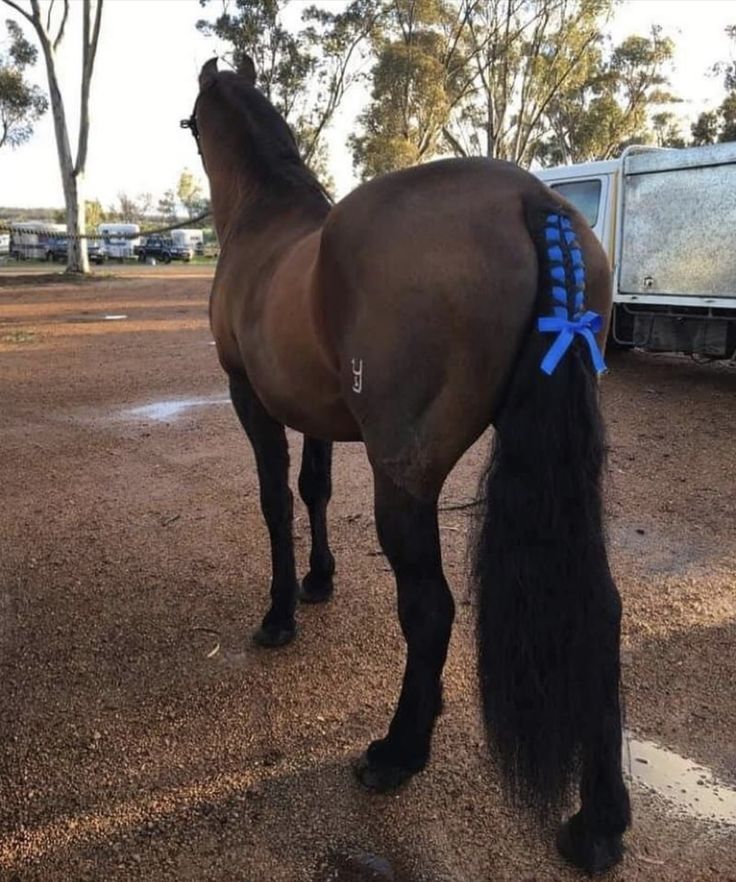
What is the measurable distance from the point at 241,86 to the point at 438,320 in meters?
2.20

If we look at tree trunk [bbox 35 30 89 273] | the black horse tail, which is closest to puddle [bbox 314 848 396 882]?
the black horse tail

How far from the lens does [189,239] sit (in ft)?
169

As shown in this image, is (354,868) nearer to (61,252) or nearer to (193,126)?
(193,126)

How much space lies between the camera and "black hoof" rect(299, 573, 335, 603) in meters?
3.63

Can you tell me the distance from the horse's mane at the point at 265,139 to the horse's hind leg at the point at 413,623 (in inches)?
66.5

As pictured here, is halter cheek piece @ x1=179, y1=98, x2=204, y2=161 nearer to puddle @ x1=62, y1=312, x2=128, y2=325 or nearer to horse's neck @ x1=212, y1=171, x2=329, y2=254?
horse's neck @ x1=212, y1=171, x2=329, y2=254

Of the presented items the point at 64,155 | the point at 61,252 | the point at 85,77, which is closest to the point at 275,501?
the point at 64,155

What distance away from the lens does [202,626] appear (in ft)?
11.2

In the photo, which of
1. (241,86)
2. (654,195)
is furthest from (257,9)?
(241,86)

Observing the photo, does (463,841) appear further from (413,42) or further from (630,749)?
(413,42)

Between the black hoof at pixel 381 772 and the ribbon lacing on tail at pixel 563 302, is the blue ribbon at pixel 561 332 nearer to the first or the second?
the ribbon lacing on tail at pixel 563 302

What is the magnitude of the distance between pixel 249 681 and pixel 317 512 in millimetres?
958

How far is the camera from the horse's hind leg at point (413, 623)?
2.21 metres

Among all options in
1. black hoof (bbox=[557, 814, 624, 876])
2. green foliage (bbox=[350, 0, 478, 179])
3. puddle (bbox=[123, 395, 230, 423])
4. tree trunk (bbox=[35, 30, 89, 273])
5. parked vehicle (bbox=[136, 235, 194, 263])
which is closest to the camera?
black hoof (bbox=[557, 814, 624, 876])
